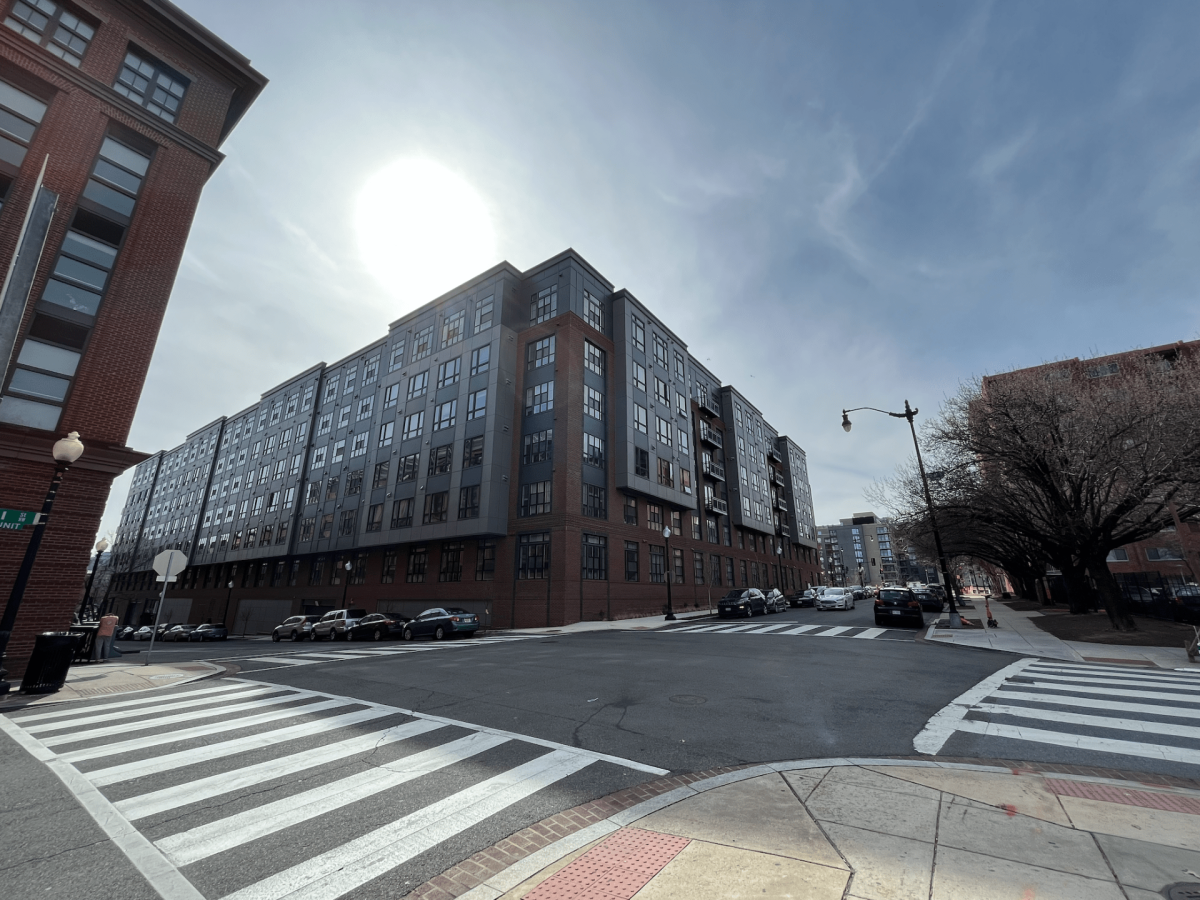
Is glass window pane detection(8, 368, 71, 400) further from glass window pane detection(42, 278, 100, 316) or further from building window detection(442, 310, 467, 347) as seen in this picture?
building window detection(442, 310, 467, 347)

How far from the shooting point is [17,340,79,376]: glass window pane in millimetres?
14430

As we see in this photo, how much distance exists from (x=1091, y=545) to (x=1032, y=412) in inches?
193

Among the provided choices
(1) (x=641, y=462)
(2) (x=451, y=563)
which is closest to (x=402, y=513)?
(2) (x=451, y=563)

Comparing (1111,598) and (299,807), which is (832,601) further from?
(299,807)

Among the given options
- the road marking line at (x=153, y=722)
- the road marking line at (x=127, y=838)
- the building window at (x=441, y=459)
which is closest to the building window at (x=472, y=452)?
the building window at (x=441, y=459)

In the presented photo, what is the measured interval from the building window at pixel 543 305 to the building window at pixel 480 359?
4.01m

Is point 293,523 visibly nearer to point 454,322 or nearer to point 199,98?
point 454,322

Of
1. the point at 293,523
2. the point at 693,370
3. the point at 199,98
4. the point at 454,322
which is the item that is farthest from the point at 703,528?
the point at 199,98

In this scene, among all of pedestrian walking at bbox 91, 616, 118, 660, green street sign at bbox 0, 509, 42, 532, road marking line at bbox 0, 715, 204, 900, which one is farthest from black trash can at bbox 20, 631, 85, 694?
pedestrian walking at bbox 91, 616, 118, 660

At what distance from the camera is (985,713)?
285 inches

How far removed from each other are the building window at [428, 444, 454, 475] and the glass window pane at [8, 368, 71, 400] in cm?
2007

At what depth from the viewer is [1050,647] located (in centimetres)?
1454

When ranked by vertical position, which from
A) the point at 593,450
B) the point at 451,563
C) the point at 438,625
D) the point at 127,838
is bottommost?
the point at 127,838

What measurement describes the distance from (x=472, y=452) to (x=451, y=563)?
24.7 feet
